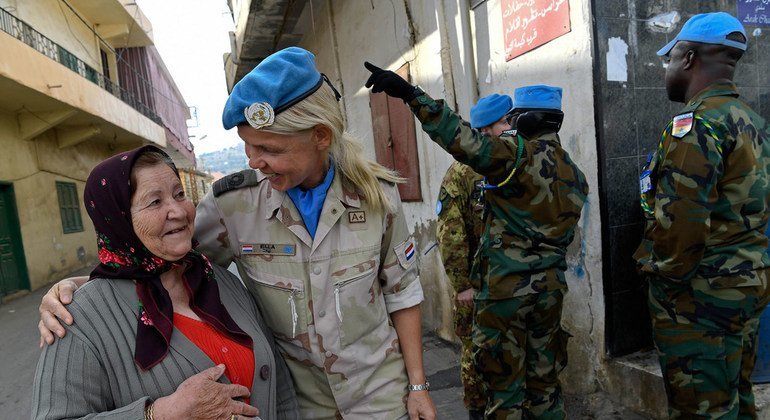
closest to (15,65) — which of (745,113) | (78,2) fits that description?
(78,2)

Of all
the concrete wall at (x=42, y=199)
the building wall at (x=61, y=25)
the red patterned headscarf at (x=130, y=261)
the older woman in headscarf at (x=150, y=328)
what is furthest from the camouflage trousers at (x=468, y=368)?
the building wall at (x=61, y=25)

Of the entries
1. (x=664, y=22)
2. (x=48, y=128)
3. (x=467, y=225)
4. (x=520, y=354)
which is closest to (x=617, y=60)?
(x=664, y=22)

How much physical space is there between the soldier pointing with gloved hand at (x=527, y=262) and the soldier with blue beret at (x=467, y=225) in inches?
11.3

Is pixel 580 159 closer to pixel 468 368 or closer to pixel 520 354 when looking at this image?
pixel 520 354

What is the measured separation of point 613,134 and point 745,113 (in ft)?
2.28

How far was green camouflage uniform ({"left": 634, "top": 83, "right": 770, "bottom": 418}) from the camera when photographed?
1.75 m

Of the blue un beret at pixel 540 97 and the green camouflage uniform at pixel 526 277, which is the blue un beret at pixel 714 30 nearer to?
the blue un beret at pixel 540 97

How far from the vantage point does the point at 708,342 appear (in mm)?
1831

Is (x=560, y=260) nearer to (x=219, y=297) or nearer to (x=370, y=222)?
(x=370, y=222)

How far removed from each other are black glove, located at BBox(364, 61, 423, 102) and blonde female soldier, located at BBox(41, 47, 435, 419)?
402 mm

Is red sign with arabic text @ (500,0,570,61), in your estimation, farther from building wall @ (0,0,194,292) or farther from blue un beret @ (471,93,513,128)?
building wall @ (0,0,194,292)

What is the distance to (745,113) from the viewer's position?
1.82m

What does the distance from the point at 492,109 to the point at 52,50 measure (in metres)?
11.5

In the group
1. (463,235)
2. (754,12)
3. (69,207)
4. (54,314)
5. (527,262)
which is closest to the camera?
(54,314)
